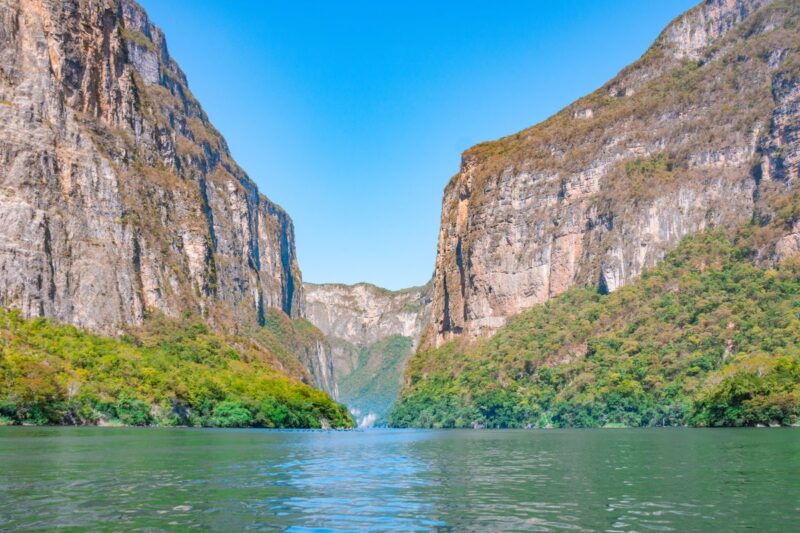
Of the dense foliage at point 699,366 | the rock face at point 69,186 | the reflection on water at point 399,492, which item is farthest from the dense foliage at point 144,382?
the dense foliage at point 699,366

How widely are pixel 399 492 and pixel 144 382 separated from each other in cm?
11205

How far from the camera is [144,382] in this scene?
135m

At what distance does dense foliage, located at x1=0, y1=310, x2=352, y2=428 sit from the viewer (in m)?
105

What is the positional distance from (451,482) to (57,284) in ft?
438

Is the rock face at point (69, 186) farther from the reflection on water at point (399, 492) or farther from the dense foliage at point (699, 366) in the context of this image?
the reflection on water at point (399, 492)

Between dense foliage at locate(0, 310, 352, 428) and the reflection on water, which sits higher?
dense foliage at locate(0, 310, 352, 428)

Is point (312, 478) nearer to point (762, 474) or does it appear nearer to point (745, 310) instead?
point (762, 474)

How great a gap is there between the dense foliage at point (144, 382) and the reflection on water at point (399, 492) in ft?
181

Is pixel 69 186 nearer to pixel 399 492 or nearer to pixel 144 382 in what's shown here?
pixel 144 382

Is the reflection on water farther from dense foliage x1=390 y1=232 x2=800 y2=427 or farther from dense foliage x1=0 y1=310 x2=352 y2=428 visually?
dense foliage x1=390 y1=232 x2=800 y2=427

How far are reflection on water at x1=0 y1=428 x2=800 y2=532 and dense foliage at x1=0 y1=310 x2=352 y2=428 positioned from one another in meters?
55.1

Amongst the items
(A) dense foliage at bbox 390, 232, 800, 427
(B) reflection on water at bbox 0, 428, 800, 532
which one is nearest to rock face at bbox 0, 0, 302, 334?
(A) dense foliage at bbox 390, 232, 800, 427

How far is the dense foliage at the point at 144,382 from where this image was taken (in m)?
105

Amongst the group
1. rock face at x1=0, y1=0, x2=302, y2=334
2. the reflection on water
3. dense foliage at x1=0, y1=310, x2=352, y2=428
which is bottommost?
the reflection on water
